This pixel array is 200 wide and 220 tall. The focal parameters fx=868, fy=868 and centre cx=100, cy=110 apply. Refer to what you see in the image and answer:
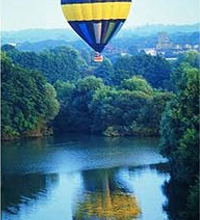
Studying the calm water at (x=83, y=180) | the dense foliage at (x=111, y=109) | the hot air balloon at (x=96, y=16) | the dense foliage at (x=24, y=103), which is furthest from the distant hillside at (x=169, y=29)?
the hot air balloon at (x=96, y=16)

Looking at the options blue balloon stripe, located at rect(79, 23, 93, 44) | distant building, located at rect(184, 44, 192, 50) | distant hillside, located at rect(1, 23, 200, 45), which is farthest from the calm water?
distant hillside, located at rect(1, 23, 200, 45)

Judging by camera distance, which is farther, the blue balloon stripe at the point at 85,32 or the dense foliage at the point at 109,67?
the dense foliage at the point at 109,67

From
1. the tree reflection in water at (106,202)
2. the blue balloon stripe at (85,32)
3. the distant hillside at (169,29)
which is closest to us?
the tree reflection in water at (106,202)

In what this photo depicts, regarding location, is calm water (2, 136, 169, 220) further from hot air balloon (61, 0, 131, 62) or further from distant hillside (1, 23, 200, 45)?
distant hillside (1, 23, 200, 45)

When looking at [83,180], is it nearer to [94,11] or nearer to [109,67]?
[94,11]

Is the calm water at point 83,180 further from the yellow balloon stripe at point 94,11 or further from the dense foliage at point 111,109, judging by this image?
the yellow balloon stripe at point 94,11

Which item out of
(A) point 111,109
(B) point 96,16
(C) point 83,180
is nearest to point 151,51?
(A) point 111,109

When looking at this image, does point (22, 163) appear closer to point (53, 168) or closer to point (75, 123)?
point (53, 168)

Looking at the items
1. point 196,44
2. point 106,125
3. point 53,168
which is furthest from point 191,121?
point 196,44
